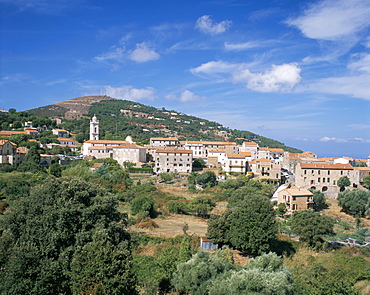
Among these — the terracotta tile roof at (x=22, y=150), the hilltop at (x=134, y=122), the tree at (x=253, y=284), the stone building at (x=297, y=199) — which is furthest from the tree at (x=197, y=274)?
the hilltop at (x=134, y=122)

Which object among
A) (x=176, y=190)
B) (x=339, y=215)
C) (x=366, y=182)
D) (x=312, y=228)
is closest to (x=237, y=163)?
(x=176, y=190)

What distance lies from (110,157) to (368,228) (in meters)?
43.7

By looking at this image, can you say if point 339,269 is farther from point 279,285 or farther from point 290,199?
point 290,199

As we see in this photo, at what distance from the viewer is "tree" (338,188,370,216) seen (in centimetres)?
3225

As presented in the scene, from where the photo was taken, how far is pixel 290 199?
3262 centimetres

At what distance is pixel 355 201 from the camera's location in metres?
32.7

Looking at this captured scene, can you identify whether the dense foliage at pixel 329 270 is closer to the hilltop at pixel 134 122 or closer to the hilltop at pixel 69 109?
the hilltop at pixel 134 122

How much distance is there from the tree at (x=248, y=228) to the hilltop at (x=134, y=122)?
60834 mm

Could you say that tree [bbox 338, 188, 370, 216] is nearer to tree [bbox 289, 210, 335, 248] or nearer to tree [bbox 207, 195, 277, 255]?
tree [bbox 289, 210, 335, 248]

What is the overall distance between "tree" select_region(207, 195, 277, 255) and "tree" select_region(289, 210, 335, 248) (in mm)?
3281

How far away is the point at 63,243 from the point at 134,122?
9769cm

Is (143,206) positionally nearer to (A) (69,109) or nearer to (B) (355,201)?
(B) (355,201)

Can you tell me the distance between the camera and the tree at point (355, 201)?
1270 inches

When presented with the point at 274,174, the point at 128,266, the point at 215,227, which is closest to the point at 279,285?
the point at 128,266
